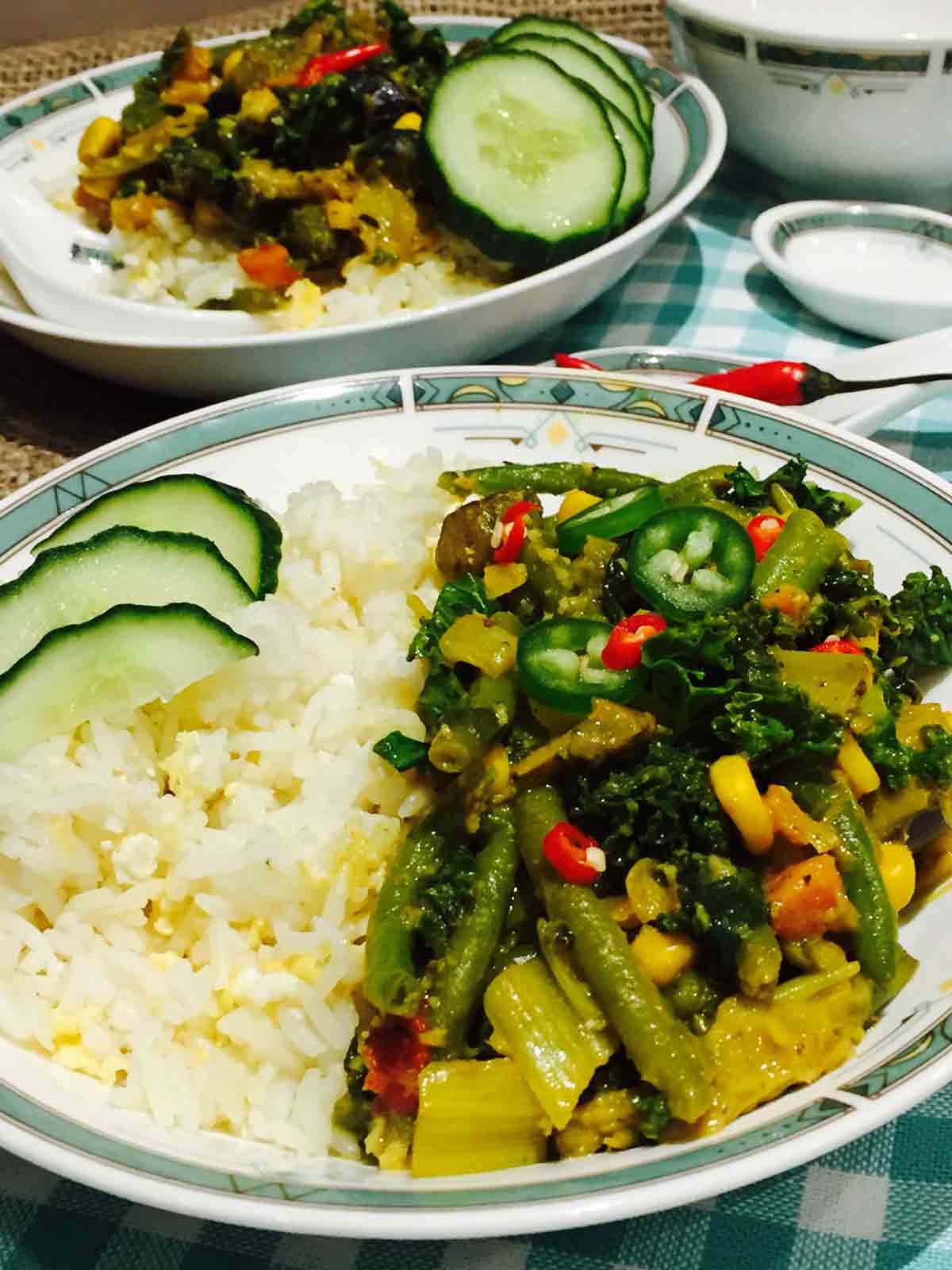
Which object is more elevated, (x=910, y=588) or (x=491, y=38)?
(x=491, y=38)

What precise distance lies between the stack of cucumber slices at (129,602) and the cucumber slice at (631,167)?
2306mm

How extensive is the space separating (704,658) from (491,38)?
12.8ft

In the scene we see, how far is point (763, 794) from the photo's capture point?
2.07 meters

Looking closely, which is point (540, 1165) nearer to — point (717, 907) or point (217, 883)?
point (717, 907)

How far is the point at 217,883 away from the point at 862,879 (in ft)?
3.93

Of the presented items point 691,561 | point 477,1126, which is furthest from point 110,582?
point 477,1126

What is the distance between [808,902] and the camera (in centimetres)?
195

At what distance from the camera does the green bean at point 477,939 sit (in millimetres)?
1984

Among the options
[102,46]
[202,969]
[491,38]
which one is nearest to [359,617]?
[202,969]

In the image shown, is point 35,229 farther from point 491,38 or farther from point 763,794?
point 763,794

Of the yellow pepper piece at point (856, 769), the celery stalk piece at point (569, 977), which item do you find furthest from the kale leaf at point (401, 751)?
the yellow pepper piece at point (856, 769)

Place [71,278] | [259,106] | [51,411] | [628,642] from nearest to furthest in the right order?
1. [628,642]
2. [51,411]
3. [259,106]
4. [71,278]

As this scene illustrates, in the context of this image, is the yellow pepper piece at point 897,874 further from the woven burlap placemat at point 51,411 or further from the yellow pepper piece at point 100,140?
the yellow pepper piece at point 100,140

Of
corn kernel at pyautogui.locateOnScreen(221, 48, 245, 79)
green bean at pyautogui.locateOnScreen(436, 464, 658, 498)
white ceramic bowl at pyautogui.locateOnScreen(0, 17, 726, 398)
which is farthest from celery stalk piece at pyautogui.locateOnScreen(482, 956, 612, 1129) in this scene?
corn kernel at pyautogui.locateOnScreen(221, 48, 245, 79)
